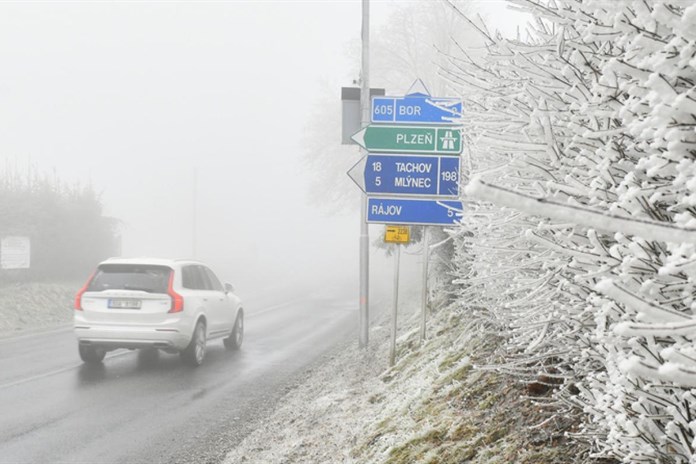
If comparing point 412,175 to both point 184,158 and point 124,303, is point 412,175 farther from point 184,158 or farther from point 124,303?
point 184,158

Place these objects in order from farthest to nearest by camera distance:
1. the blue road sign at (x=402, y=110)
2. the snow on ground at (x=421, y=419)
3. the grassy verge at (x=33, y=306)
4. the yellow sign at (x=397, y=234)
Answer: the grassy verge at (x=33, y=306), the yellow sign at (x=397, y=234), the blue road sign at (x=402, y=110), the snow on ground at (x=421, y=419)

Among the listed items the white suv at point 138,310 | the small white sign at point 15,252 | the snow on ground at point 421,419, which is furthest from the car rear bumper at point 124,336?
the small white sign at point 15,252

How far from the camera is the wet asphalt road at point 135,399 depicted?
20.4ft

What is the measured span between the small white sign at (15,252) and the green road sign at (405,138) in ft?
45.4

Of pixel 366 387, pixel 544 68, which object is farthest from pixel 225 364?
pixel 544 68

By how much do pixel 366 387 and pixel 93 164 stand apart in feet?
322

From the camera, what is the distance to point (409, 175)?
28.9 ft

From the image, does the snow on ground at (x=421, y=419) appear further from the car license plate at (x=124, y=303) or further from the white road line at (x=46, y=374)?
the white road line at (x=46, y=374)

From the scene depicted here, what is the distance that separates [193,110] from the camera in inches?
6019

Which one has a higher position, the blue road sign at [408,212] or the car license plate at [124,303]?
the blue road sign at [408,212]

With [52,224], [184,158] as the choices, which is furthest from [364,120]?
[184,158]

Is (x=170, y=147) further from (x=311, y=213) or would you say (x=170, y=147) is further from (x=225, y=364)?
(x=225, y=364)

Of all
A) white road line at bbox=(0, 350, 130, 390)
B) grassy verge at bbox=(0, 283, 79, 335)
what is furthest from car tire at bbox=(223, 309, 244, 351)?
grassy verge at bbox=(0, 283, 79, 335)

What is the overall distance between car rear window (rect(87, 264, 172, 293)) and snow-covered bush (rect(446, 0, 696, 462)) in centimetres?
746
